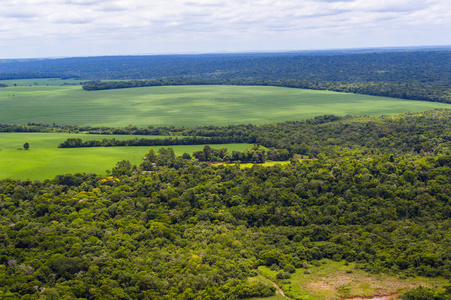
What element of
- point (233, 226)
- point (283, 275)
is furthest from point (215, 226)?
point (283, 275)

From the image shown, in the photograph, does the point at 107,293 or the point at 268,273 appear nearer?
the point at 107,293

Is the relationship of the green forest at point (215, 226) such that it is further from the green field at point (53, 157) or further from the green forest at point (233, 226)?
the green field at point (53, 157)

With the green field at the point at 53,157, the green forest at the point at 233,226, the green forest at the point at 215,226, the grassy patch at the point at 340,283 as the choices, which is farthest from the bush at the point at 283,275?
the green field at the point at 53,157

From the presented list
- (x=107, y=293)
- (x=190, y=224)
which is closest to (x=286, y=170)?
(x=190, y=224)

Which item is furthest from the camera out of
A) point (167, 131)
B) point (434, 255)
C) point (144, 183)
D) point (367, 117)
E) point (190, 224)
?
point (367, 117)

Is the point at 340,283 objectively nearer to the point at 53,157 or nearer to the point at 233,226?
the point at 233,226

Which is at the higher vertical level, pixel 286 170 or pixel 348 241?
pixel 286 170

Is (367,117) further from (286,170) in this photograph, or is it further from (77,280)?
(77,280)
